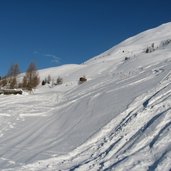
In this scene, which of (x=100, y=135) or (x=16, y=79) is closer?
(x=100, y=135)

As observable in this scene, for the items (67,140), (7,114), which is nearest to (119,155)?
(67,140)

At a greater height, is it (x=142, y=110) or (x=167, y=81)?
(x=167, y=81)

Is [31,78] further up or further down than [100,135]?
further up

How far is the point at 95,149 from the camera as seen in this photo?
1160cm

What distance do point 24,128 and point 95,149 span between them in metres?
7.10

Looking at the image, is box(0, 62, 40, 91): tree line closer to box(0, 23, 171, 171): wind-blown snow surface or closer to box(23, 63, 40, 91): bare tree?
box(23, 63, 40, 91): bare tree

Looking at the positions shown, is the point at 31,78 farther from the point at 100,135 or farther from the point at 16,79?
the point at 100,135

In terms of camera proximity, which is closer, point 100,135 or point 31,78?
point 100,135

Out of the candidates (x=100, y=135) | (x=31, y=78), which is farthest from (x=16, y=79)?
(x=100, y=135)

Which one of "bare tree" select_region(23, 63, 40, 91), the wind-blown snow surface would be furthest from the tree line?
the wind-blown snow surface

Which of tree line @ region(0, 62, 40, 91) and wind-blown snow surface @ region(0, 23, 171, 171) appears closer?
wind-blown snow surface @ region(0, 23, 171, 171)

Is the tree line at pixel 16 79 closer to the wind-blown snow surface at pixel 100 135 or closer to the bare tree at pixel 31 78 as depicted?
the bare tree at pixel 31 78

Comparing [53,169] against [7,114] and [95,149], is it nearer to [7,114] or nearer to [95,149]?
[95,149]

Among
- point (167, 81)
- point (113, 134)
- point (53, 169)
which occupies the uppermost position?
point (167, 81)
